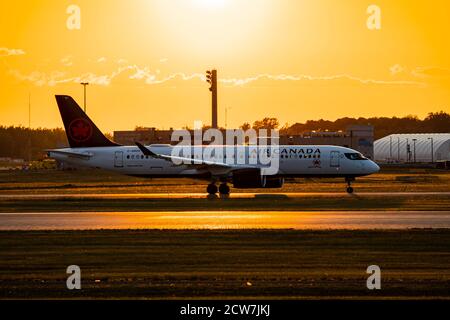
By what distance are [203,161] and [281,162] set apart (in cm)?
546

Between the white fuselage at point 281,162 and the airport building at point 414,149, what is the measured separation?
100 m

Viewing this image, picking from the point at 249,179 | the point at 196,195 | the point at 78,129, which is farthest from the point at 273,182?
the point at 78,129

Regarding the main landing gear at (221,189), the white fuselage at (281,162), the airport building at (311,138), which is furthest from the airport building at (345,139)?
the main landing gear at (221,189)

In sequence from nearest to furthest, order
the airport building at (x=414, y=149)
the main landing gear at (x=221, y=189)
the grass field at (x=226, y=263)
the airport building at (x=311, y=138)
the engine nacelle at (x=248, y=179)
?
1. the grass field at (x=226, y=263)
2. the engine nacelle at (x=248, y=179)
3. the main landing gear at (x=221, y=189)
4. the airport building at (x=311, y=138)
5. the airport building at (x=414, y=149)

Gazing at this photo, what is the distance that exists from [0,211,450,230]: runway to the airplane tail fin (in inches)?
928

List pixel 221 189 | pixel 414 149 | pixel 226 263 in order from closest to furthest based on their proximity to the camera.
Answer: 1. pixel 226 263
2. pixel 221 189
3. pixel 414 149

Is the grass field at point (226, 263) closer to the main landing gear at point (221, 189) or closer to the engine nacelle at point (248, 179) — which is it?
the engine nacelle at point (248, 179)

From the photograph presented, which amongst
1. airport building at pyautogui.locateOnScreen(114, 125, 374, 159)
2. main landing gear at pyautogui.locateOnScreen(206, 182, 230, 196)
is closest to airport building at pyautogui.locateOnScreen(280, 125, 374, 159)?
airport building at pyautogui.locateOnScreen(114, 125, 374, 159)

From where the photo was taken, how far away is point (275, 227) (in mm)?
36531

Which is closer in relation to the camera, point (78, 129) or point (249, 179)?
point (249, 179)

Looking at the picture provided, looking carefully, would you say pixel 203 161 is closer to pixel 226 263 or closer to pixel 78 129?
pixel 78 129

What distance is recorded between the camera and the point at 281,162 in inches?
2467

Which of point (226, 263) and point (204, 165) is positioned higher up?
point (204, 165)

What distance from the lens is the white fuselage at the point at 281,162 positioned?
62.7m
